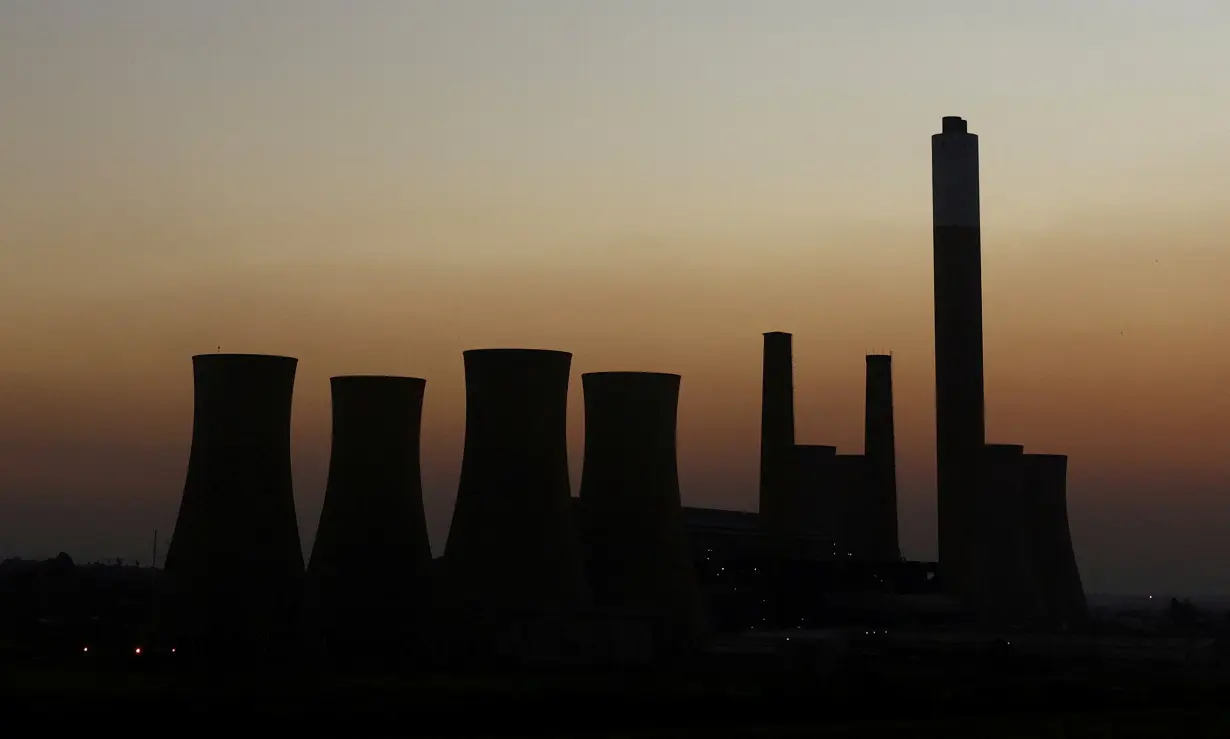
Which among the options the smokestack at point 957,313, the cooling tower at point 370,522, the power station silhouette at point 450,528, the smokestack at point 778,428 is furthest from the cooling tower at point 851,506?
the cooling tower at point 370,522

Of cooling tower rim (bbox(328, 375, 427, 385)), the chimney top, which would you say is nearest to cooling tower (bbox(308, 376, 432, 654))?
cooling tower rim (bbox(328, 375, 427, 385))

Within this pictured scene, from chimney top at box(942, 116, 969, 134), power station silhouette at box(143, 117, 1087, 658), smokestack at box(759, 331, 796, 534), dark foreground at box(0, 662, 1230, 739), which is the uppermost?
chimney top at box(942, 116, 969, 134)

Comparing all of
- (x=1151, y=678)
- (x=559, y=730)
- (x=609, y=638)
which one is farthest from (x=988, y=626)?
(x=559, y=730)

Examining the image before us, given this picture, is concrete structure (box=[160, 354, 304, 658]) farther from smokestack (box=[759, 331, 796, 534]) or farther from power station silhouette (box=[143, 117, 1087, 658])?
smokestack (box=[759, 331, 796, 534])

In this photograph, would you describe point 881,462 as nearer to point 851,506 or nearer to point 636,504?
point 851,506

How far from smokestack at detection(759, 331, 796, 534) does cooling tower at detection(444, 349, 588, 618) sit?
18993 mm

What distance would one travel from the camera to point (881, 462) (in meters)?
52.4

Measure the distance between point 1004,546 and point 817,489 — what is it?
29.4 ft

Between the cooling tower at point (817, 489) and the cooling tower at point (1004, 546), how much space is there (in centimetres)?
707

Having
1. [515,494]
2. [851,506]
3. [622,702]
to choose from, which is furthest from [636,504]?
[851,506]

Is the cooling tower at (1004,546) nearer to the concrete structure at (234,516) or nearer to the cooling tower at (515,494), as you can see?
the cooling tower at (515,494)

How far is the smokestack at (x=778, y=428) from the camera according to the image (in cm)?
4856

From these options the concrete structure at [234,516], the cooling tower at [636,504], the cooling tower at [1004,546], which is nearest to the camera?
the concrete structure at [234,516]

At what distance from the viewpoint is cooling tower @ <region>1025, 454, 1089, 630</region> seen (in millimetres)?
49031
